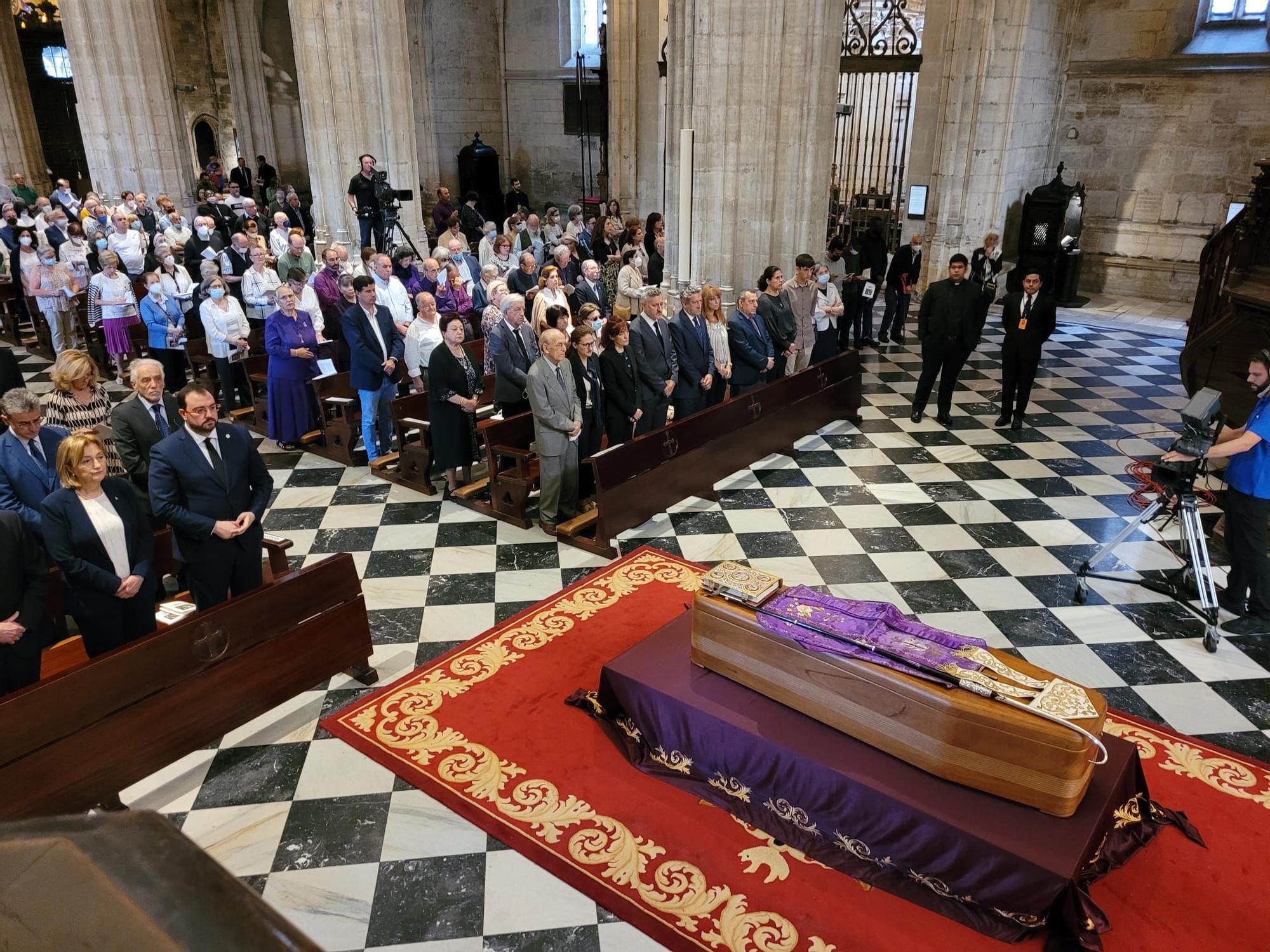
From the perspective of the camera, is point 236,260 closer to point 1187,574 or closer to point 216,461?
point 216,461

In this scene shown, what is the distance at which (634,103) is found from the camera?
18234 millimetres

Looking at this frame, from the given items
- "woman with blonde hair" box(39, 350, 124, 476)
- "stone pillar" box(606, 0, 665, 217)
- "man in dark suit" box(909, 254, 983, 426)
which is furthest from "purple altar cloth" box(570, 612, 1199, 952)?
"stone pillar" box(606, 0, 665, 217)

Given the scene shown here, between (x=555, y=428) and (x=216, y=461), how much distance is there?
2587 mm

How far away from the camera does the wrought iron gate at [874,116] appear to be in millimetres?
15773

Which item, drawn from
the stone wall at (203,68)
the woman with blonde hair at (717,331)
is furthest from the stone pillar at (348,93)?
the stone wall at (203,68)

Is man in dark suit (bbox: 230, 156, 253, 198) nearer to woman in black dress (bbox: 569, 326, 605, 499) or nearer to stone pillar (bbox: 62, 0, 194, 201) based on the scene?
stone pillar (bbox: 62, 0, 194, 201)

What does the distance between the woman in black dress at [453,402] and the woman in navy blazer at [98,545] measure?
3.10 metres

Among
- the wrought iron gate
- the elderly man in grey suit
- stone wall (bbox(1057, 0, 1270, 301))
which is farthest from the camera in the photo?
the wrought iron gate

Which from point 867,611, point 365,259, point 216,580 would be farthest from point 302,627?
point 365,259

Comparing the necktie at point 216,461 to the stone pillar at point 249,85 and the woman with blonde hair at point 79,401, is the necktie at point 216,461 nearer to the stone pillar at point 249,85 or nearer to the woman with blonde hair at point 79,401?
the woman with blonde hair at point 79,401

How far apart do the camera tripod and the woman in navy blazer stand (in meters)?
5.98

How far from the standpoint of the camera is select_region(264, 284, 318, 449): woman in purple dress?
8.45 metres

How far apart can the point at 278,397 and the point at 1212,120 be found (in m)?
14.8

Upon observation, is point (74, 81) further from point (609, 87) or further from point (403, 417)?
point (403, 417)
